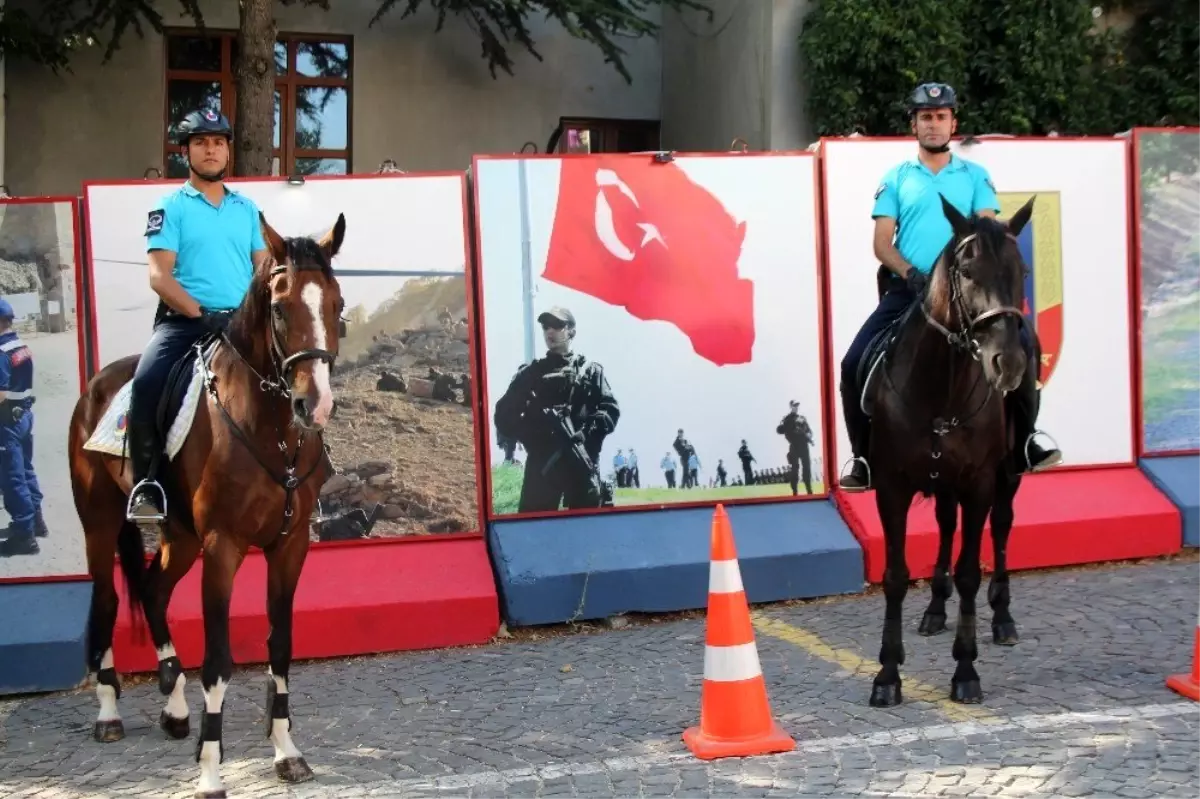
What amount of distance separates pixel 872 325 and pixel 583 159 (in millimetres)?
2545

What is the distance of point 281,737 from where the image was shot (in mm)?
5629

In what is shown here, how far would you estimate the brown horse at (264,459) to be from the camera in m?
5.12

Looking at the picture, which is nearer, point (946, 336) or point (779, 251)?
point (946, 336)

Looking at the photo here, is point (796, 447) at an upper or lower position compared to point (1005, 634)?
upper

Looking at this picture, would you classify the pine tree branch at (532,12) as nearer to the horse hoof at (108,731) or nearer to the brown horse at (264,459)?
the brown horse at (264,459)

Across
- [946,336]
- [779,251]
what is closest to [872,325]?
[946,336]

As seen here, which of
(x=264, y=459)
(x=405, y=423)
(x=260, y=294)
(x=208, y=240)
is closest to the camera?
(x=260, y=294)

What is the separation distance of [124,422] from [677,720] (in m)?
3.07

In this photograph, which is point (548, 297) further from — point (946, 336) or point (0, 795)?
point (0, 795)

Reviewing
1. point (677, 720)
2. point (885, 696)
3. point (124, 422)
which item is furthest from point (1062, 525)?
point (124, 422)

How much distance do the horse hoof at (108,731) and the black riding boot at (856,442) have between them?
402cm

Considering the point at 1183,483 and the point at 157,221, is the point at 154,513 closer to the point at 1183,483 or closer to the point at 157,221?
the point at 157,221

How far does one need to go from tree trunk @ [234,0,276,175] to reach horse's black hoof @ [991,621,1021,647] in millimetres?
7619

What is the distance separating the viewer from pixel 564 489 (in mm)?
8438
